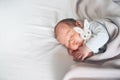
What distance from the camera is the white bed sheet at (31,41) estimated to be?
90 centimetres

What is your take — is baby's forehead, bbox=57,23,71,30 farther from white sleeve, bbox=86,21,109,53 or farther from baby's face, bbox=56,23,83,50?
white sleeve, bbox=86,21,109,53

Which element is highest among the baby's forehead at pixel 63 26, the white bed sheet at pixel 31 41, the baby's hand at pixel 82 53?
the baby's forehead at pixel 63 26

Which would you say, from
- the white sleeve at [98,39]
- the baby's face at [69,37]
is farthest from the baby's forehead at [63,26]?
the white sleeve at [98,39]

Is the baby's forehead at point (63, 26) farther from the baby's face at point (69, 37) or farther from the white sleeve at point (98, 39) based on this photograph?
the white sleeve at point (98, 39)

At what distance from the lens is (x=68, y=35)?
928 millimetres

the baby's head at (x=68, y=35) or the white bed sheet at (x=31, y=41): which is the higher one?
the baby's head at (x=68, y=35)

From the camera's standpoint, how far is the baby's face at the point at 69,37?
922 mm

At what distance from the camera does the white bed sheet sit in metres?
0.90

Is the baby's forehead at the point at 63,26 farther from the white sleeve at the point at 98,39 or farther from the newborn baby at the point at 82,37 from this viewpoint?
the white sleeve at the point at 98,39

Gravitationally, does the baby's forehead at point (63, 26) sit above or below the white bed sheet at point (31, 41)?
above

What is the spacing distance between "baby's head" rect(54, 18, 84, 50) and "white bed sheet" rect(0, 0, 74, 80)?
0.04 metres

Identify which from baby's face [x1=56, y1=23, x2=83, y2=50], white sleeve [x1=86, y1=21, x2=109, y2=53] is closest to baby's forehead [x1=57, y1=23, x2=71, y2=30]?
baby's face [x1=56, y1=23, x2=83, y2=50]

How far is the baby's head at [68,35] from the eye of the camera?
3.03 feet

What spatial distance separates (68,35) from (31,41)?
17cm
